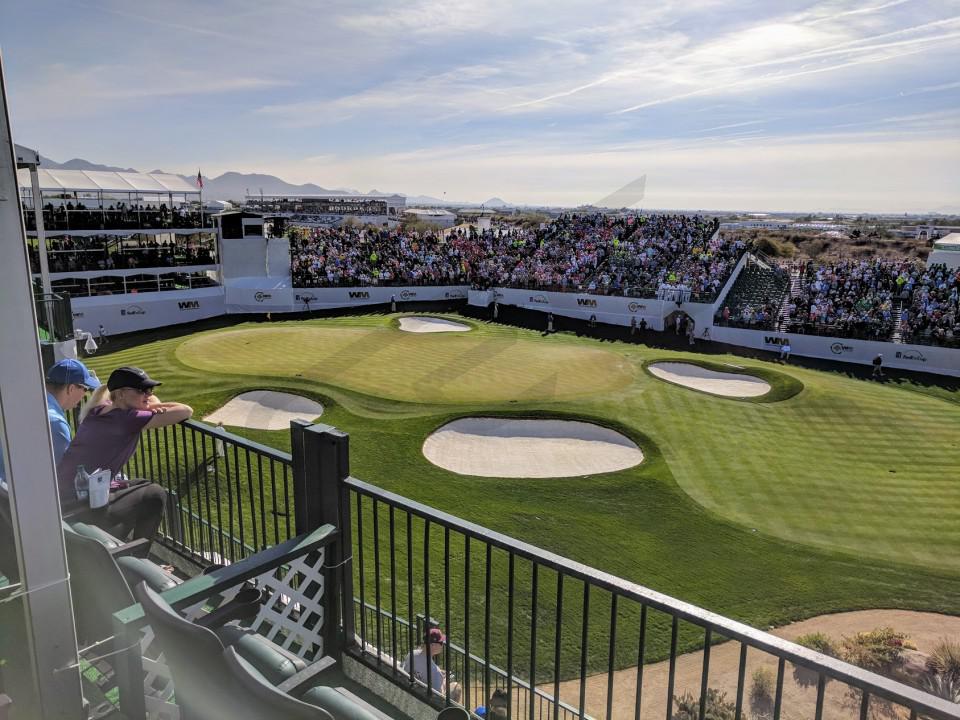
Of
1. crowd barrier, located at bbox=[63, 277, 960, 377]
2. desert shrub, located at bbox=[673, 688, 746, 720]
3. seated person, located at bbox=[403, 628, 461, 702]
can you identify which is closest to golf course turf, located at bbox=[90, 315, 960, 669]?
desert shrub, located at bbox=[673, 688, 746, 720]

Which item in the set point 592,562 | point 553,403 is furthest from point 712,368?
point 592,562

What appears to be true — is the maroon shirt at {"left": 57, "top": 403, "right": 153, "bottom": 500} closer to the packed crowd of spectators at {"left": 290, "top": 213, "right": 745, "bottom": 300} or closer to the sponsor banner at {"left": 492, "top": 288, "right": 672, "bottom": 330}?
the sponsor banner at {"left": 492, "top": 288, "right": 672, "bottom": 330}

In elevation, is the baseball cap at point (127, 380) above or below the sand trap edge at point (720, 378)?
above

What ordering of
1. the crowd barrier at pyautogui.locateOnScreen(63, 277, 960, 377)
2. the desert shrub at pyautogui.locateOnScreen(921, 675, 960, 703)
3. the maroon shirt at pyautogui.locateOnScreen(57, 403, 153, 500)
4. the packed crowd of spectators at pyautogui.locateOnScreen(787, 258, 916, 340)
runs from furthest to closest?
1. the packed crowd of spectators at pyautogui.locateOnScreen(787, 258, 916, 340)
2. the crowd barrier at pyautogui.locateOnScreen(63, 277, 960, 377)
3. the desert shrub at pyautogui.locateOnScreen(921, 675, 960, 703)
4. the maroon shirt at pyautogui.locateOnScreen(57, 403, 153, 500)

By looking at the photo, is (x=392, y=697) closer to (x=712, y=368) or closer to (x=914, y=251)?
(x=712, y=368)

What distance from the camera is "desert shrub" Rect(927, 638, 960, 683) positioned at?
27.6 feet

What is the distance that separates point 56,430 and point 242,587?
2.49 metres

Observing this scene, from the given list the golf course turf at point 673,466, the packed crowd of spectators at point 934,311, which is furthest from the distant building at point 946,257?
the golf course turf at point 673,466

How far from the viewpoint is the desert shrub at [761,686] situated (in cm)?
812

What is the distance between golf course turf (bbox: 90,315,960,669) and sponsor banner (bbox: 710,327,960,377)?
160 inches

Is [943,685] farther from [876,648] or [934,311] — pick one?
[934,311]

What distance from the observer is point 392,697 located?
4.24 metres

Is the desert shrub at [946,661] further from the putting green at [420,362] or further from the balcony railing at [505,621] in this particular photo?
the putting green at [420,362]

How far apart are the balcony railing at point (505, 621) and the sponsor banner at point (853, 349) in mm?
24010
